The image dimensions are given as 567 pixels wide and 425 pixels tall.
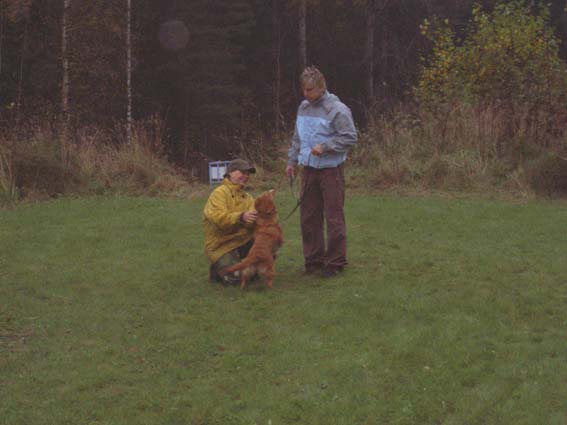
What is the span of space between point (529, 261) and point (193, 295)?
313 centimetres

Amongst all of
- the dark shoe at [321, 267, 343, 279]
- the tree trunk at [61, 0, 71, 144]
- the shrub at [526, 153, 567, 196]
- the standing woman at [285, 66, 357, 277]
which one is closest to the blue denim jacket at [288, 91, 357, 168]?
the standing woman at [285, 66, 357, 277]

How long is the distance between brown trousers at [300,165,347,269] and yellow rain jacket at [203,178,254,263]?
57 cm

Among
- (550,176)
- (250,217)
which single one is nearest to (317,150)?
(250,217)

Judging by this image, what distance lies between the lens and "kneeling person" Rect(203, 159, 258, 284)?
6.79 metres

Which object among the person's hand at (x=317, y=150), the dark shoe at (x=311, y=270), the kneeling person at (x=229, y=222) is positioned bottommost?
the dark shoe at (x=311, y=270)

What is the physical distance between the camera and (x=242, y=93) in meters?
30.1

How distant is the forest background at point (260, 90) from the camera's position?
12617 mm

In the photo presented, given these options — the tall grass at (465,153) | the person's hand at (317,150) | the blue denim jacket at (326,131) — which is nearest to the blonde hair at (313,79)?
the blue denim jacket at (326,131)

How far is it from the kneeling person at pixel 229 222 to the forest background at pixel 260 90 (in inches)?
216

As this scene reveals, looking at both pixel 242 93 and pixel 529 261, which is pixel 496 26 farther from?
pixel 242 93

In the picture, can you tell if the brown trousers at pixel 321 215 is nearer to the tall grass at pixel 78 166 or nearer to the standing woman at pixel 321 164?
the standing woman at pixel 321 164

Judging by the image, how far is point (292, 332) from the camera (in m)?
5.71

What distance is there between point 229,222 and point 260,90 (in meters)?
26.3

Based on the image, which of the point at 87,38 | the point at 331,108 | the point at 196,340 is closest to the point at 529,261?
the point at 331,108
